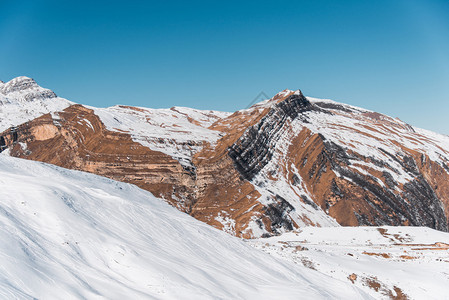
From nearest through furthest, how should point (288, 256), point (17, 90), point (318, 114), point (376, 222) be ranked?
point (288, 256) < point (376, 222) < point (318, 114) < point (17, 90)

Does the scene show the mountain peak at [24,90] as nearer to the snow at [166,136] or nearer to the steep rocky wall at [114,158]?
the steep rocky wall at [114,158]

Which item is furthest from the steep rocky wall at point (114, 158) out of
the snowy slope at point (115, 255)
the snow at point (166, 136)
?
the snowy slope at point (115, 255)

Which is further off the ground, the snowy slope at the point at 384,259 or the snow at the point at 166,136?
the snow at the point at 166,136

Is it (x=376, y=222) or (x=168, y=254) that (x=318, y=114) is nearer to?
(x=376, y=222)

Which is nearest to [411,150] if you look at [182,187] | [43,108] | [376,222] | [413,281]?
[376,222]

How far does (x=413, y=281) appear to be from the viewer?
2841 cm

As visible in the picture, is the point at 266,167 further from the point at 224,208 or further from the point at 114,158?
the point at 114,158

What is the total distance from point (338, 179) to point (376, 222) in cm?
1228

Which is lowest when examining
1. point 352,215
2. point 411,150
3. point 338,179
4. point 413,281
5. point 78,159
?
point 78,159

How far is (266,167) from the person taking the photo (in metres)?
75.4

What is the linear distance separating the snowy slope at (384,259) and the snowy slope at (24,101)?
136 m

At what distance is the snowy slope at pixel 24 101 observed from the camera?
143863mm

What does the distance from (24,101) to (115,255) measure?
18917 cm

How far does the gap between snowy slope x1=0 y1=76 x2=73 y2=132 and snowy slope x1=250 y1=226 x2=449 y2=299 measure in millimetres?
135873
